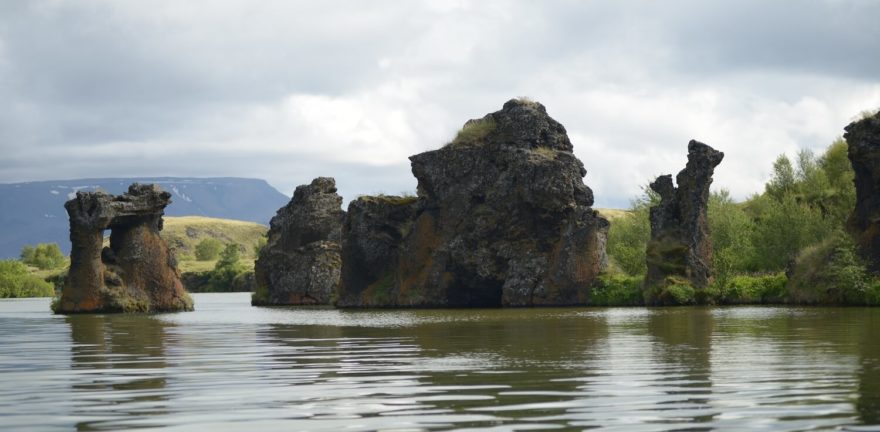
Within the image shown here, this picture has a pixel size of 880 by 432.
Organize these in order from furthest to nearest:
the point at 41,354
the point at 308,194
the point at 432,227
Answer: the point at 308,194 < the point at 432,227 < the point at 41,354

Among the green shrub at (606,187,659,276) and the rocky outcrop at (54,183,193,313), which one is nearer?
the rocky outcrop at (54,183,193,313)

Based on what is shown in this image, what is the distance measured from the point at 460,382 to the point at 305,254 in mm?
91540

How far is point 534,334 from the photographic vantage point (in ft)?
116

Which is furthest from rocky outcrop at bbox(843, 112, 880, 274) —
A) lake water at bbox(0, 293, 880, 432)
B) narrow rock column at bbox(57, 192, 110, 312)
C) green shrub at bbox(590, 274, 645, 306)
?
narrow rock column at bbox(57, 192, 110, 312)

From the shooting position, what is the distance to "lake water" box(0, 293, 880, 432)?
14539mm

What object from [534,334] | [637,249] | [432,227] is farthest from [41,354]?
[637,249]

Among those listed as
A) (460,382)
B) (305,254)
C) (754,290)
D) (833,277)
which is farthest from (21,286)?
(460,382)

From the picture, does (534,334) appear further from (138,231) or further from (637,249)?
(637,249)

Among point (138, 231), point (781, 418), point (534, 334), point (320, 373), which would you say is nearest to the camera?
point (781, 418)

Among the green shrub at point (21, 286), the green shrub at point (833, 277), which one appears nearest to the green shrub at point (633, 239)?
the green shrub at point (833, 277)

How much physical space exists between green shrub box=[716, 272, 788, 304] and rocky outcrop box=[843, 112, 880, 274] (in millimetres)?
5643

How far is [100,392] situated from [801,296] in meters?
51.3

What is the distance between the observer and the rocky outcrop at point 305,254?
108062 millimetres

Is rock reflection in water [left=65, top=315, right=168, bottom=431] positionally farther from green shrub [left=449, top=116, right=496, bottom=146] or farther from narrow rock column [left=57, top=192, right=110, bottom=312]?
green shrub [left=449, top=116, right=496, bottom=146]
